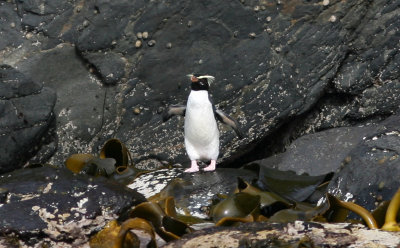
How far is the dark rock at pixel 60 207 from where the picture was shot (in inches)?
191

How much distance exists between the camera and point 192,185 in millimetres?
6078

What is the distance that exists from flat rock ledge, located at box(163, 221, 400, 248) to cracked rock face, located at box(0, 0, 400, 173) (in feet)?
10.4

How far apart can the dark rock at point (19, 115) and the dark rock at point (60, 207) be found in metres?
1.36

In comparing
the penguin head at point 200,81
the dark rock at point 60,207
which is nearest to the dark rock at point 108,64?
the penguin head at point 200,81

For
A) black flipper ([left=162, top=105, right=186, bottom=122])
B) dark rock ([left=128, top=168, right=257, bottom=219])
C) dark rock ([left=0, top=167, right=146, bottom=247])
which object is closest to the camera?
dark rock ([left=0, top=167, right=146, bottom=247])

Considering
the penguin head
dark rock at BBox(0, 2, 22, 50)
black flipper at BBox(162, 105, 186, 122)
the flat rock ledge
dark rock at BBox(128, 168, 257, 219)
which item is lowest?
dark rock at BBox(128, 168, 257, 219)

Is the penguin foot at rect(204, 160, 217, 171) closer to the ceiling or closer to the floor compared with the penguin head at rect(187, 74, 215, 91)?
closer to the floor

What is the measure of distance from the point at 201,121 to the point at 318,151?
1.02 metres

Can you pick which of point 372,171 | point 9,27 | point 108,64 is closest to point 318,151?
point 108,64

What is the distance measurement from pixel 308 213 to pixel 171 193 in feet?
4.30

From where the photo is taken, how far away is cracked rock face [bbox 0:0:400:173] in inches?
277

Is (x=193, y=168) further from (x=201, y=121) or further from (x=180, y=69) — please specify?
(x=180, y=69)

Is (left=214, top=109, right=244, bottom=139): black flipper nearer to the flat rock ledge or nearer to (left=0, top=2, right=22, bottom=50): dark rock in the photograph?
(left=0, top=2, right=22, bottom=50): dark rock

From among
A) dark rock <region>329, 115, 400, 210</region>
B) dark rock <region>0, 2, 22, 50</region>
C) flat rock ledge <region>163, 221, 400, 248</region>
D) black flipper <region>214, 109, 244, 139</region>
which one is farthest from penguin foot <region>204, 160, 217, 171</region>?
flat rock ledge <region>163, 221, 400, 248</region>
